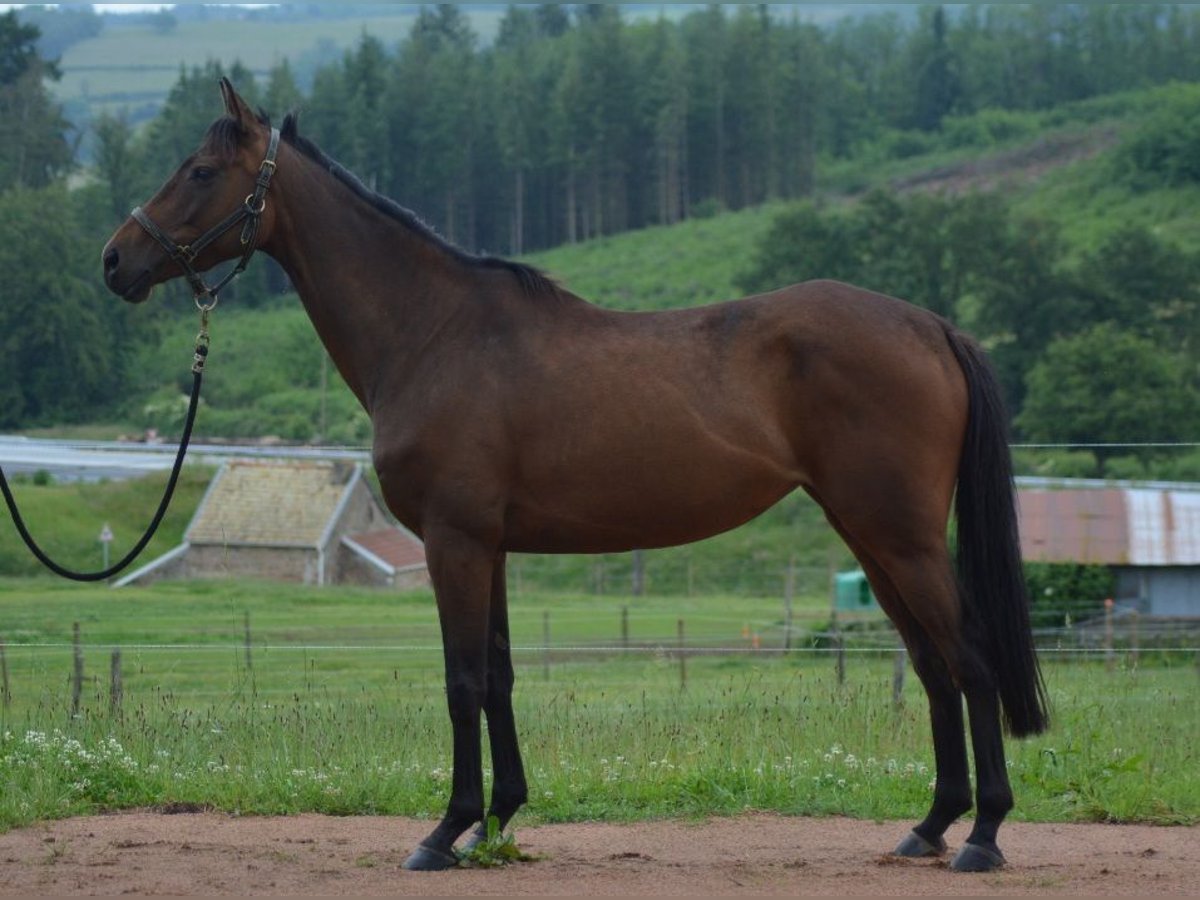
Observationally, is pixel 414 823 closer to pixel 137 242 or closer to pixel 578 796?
pixel 578 796

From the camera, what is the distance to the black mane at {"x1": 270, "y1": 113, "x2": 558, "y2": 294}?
21.6 ft

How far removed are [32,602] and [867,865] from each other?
10709mm

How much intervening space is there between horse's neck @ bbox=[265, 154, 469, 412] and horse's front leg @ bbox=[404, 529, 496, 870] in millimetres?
861

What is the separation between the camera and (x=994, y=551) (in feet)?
21.2

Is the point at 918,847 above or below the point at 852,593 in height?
above

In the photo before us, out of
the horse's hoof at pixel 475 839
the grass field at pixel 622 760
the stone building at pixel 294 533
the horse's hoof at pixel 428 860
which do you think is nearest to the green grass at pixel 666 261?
the stone building at pixel 294 533

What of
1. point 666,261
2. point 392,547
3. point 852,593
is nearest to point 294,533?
point 392,547

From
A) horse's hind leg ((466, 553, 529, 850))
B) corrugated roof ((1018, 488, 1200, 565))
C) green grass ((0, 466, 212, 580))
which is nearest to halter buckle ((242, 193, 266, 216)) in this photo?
horse's hind leg ((466, 553, 529, 850))

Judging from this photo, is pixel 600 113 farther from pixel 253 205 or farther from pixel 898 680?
pixel 253 205

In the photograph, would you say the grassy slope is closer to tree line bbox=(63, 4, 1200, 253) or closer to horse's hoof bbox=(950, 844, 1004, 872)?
tree line bbox=(63, 4, 1200, 253)

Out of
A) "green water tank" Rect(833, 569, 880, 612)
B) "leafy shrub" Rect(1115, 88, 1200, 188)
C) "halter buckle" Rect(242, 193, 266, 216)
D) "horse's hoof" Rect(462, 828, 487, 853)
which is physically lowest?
"green water tank" Rect(833, 569, 880, 612)

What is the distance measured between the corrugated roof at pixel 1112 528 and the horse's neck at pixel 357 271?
23657mm

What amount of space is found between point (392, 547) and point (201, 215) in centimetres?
2707

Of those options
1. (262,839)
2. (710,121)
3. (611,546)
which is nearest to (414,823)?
(262,839)
